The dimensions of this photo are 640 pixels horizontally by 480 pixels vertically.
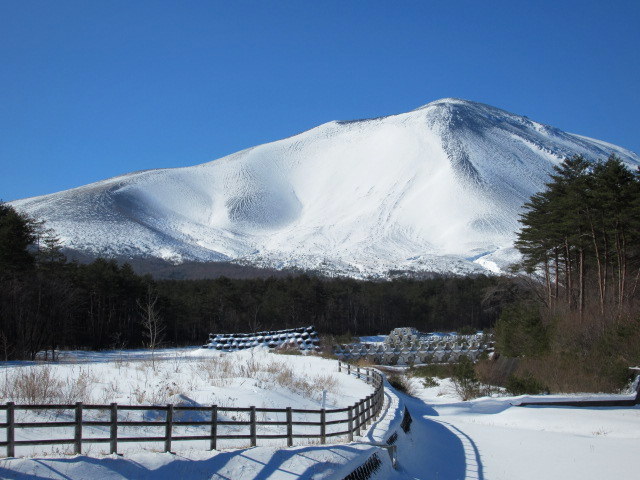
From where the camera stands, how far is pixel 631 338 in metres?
28.0

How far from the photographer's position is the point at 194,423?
9.27 meters

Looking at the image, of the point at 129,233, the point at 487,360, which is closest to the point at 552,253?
the point at 487,360

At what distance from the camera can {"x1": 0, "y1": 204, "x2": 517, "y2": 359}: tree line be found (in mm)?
36250

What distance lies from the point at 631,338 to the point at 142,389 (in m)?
21.2

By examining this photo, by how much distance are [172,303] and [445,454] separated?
5066cm

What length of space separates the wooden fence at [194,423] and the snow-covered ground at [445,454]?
11.4 inches

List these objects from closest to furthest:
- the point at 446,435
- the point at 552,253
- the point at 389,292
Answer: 1. the point at 446,435
2. the point at 552,253
3. the point at 389,292

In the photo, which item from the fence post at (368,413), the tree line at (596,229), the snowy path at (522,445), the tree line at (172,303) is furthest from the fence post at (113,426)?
the tree line at (596,229)

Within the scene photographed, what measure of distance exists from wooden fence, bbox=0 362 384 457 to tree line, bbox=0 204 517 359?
18.7 m

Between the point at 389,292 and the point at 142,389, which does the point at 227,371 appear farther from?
the point at 389,292

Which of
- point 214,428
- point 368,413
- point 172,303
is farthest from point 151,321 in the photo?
point 172,303

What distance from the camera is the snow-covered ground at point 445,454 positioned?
855 cm

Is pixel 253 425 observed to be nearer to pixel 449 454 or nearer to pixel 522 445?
pixel 449 454

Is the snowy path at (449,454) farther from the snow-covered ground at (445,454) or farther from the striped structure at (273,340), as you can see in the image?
the striped structure at (273,340)
